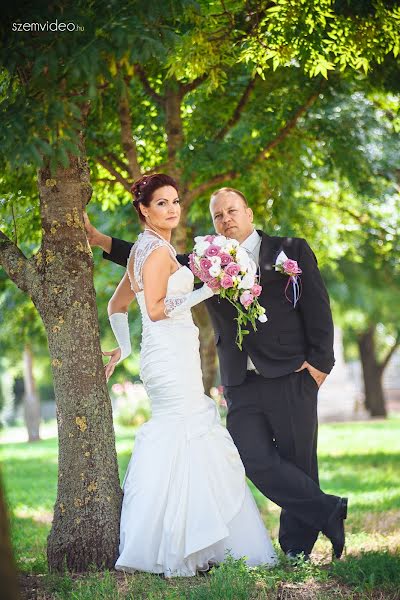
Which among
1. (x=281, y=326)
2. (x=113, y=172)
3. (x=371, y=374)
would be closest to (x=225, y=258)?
(x=281, y=326)

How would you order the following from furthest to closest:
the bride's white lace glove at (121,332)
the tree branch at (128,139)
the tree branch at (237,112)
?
1. the tree branch at (237,112)
2. the tree branch at (128,139)
3. the bride's white lace glove at (121,332)

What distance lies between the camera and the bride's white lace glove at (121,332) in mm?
5805

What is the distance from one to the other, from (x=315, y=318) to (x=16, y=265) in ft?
6.35

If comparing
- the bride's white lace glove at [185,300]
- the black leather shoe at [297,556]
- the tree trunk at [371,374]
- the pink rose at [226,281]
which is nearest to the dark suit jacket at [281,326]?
the bride's white lace glove at [185,300]

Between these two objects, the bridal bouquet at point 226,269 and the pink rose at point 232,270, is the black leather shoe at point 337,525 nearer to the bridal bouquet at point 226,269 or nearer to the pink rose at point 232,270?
the bridal bouquet at point 226,269

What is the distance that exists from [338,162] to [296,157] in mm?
510

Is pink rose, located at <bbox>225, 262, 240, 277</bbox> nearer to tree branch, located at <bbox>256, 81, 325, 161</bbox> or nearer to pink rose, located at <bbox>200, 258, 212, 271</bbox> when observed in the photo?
pink rose, located at <bbox>200, 258, 212, 271</bbox>

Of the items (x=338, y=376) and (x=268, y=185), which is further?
(x=338, y=376)

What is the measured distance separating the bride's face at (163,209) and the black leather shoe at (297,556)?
7.00 ft

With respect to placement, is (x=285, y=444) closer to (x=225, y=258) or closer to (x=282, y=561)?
(x=282, y=561)

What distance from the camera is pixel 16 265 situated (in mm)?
5520

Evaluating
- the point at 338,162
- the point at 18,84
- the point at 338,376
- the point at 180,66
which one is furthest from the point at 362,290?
the point at 338,376

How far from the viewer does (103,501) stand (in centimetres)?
525

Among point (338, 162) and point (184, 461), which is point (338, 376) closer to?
point (338, 162)
